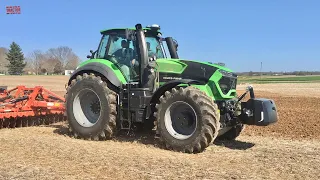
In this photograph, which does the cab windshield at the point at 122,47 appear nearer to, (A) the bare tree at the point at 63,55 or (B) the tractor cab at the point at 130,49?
(B) the tractor cab at the point at 130,49

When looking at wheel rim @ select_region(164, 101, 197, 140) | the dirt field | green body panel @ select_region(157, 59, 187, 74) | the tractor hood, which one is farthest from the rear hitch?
green body panel @ select_region(157, 59, 187, 74)

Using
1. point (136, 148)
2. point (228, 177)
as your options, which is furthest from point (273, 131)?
point (228, 177)

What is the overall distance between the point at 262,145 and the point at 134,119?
105 inches

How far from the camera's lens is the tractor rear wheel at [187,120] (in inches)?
251

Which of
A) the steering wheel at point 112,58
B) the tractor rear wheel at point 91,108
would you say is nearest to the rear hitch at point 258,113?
the tractor rear wheel at point 91,108

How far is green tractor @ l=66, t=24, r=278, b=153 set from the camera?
6.63 m

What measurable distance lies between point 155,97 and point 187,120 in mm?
895

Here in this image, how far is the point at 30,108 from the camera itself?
952cm

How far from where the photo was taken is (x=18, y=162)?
18.8ft

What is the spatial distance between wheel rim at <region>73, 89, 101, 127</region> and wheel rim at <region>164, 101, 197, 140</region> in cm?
192

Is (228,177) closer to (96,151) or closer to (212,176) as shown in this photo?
(212,176)

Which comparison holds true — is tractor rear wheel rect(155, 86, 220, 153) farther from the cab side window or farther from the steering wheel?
the cab side window

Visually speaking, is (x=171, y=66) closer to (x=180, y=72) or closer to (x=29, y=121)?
(x=180, y=72)

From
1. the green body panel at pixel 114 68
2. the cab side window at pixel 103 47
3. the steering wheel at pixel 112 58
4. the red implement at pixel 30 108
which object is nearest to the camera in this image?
the green body panel at pixel 114 68
